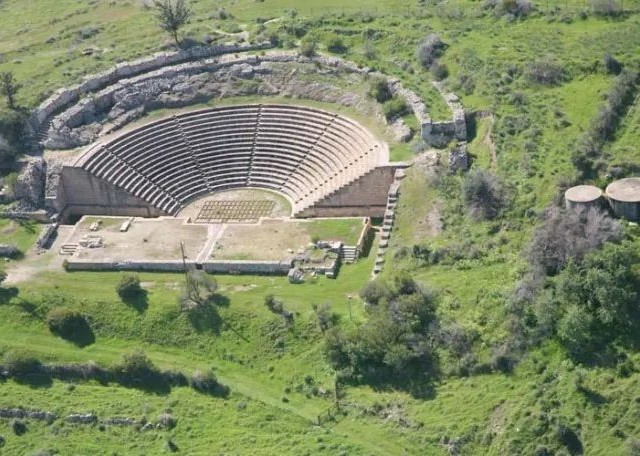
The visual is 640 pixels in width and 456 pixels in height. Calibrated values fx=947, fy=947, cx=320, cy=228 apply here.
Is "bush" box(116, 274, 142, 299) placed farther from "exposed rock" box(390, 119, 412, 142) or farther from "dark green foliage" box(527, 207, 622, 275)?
"dark green foliage" box(527, 207, 622, 275)

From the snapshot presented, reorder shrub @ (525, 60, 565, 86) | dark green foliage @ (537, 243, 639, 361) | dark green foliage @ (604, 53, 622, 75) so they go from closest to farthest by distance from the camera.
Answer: dark green foliage @ (537, 243, 639, 361), dark green foliage @ (604, 53, 622, 75), shrub @ (525, 60, 565, 86)

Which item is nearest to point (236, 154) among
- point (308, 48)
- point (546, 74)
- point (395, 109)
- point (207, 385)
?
point (308, 48)

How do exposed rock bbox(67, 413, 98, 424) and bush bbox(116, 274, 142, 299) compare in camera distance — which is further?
bush bbox(116, 274, 142, 299)

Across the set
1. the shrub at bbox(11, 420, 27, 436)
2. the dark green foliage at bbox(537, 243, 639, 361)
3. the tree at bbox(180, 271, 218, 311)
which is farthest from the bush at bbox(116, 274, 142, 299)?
the dark green foliage at bbox(537, 243, 639, 361)

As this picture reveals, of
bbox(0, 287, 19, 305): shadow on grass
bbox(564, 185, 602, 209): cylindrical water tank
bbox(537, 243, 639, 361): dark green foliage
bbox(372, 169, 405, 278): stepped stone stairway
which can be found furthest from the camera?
bbox(0, 287, 19, 305): shadow on grass

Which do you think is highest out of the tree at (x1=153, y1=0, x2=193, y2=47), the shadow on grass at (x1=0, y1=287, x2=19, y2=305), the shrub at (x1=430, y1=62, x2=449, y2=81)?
the tree at (x1=153, y1=0, x2=193, y2=47)

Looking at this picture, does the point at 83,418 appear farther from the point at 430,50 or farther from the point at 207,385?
the point at 430,50
